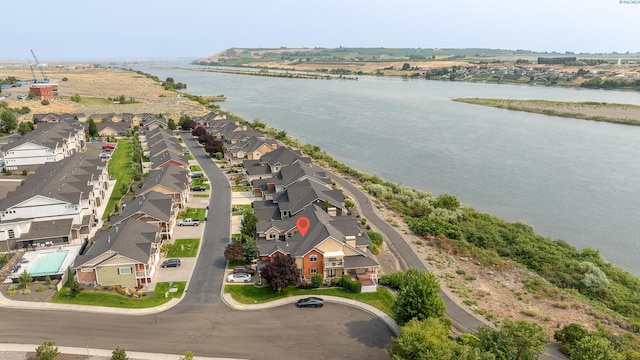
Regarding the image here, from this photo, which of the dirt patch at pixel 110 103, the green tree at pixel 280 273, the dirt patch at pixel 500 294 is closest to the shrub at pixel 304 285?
the green tree at pixel 280 273

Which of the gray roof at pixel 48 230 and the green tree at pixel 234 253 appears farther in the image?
the gray roof at pixel 48 230

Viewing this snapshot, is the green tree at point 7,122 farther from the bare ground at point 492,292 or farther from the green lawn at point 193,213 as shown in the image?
the bare ground at point 492,292

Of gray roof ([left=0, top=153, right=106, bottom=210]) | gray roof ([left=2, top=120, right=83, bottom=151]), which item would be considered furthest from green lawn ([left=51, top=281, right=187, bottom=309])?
gray roof ([left=2, top=120, right=83, bottom=151])

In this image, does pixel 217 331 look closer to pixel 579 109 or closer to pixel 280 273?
pixel 280 273

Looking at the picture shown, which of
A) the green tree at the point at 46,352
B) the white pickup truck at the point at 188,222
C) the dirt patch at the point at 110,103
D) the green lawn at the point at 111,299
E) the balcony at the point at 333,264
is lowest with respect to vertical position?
the green lawn at the point at 111,299

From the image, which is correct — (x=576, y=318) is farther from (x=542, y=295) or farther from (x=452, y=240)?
(x=452, y=240)

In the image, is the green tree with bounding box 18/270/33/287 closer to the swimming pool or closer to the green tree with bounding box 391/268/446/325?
the swimming pool

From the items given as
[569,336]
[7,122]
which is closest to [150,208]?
[569,336]
